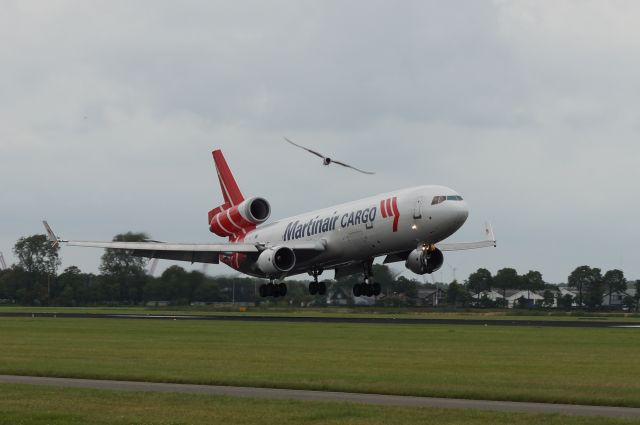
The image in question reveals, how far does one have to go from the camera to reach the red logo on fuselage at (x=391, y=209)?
61656 millimetres

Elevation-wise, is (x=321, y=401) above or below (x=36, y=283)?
below

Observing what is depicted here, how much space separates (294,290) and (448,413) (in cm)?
10065

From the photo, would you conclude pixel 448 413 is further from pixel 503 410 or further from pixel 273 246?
pixel 273 246

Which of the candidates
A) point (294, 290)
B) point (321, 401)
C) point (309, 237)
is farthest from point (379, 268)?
point (321, 401)

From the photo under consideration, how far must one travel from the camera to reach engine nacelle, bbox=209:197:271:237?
7781 cm

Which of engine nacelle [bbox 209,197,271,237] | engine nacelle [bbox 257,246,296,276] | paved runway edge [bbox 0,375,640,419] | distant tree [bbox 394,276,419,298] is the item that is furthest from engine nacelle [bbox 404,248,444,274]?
distant tree [bbox 394,276,419,298]

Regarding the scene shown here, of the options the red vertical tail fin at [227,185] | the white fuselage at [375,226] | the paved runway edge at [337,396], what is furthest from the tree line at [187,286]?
the paved runway edge at [337,396]

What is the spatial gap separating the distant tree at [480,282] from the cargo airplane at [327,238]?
264 ft

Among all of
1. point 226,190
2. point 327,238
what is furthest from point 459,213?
point 226,190

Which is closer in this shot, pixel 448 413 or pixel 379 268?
pixel 448 413

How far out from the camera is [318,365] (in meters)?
38.0

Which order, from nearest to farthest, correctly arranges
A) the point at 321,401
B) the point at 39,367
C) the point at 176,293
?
the point at 321,401 < the point at 39,367 < the point at 176,293

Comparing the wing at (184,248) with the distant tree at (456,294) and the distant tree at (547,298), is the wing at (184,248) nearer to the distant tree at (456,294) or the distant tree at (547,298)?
the distant tree at (456,294)

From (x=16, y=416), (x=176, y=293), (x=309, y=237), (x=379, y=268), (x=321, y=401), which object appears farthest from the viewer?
(x=379, y=268)
